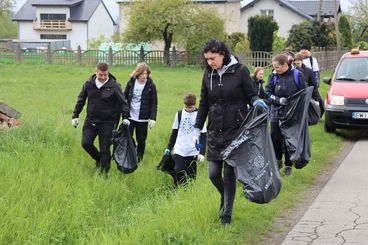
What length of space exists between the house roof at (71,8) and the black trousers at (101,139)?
64.7 m

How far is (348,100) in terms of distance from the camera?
500 inches

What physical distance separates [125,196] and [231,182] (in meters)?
2.52

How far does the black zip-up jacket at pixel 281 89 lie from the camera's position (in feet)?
28.7

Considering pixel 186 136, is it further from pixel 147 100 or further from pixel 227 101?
pixel 227 101

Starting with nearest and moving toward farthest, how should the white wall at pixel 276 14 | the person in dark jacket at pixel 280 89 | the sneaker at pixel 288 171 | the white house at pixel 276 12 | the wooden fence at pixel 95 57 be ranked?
the person in dark jacket at pixel 280 89 → the sneaker at pixel 288 171 → the wooden fence at pixel 95 57 → the white house at pixel 276 12 → the white wall at pixel 276 14

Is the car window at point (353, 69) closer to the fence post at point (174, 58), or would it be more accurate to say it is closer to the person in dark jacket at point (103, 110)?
the person in dark jacket at point (103, 110)

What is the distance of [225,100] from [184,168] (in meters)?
2.53

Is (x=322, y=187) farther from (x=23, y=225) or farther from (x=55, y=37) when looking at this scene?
(x=55, y=37)

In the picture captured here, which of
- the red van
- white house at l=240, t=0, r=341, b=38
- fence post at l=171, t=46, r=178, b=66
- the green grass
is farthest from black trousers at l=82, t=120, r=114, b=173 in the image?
white house at l=240, t=0, r=341, b=38

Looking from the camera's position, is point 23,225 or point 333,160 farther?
point 333,160

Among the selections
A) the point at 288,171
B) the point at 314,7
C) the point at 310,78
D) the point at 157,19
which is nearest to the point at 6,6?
the point at 314,7

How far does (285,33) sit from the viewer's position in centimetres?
6056

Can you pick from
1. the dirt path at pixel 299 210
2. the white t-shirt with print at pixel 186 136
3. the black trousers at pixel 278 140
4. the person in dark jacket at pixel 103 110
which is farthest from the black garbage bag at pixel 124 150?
the dirt path at pixel 299 210

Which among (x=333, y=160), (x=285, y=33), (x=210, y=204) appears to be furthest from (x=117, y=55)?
(x=210, y=204)
